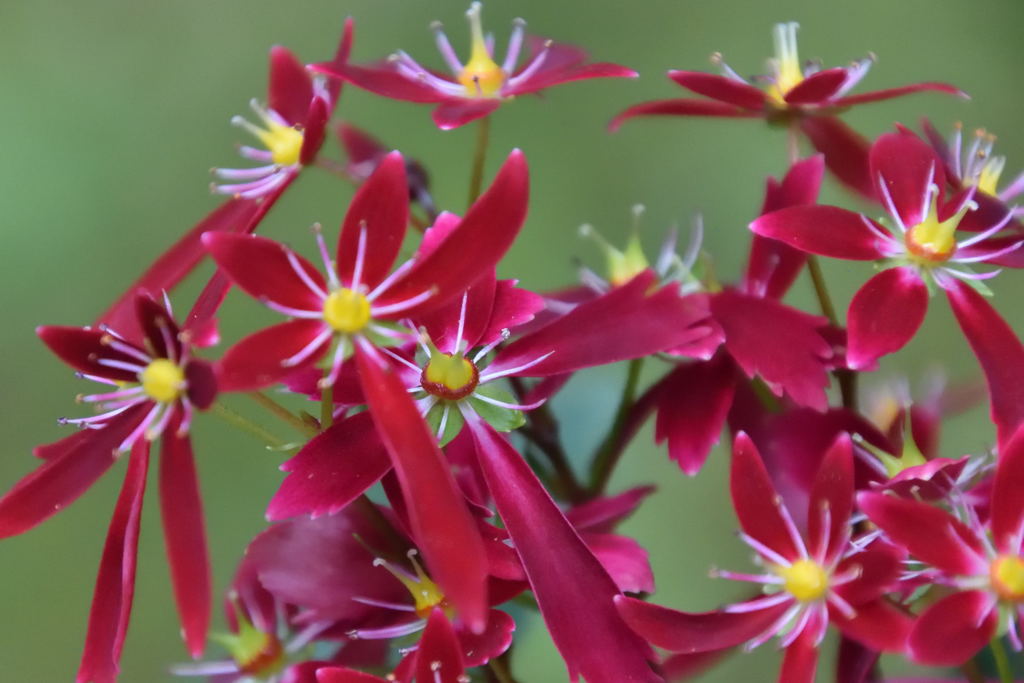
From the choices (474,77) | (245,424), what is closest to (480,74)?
(474,77)


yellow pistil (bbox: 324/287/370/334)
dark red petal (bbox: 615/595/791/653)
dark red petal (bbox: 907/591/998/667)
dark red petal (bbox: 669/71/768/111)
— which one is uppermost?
dark red petal (bbox: 669/71/768/111)

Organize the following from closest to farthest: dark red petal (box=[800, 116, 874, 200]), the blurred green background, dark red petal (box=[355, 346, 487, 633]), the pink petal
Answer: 1. dark red petal (box=[355, 346, 487, 633])
2. the pink petal
3. dark red petal (box=[800, 116, 874, 200])
4. the blurred green background

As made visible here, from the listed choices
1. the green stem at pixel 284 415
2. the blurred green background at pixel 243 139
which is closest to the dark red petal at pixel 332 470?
the green stem at pixel 284 415

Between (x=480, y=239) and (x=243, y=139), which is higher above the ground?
(x=243, y=139)

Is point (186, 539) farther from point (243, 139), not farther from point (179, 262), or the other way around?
point (243, 139)

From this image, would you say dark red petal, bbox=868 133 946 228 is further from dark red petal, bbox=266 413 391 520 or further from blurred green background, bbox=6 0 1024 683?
blurred green background, bbox=6 0 1024 683

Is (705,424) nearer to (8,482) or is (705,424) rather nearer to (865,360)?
(865,360)

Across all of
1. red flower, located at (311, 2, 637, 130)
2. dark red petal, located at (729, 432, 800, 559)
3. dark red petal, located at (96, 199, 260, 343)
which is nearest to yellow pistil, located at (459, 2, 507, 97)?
red flower, located at (311, 2, 637, 130)
